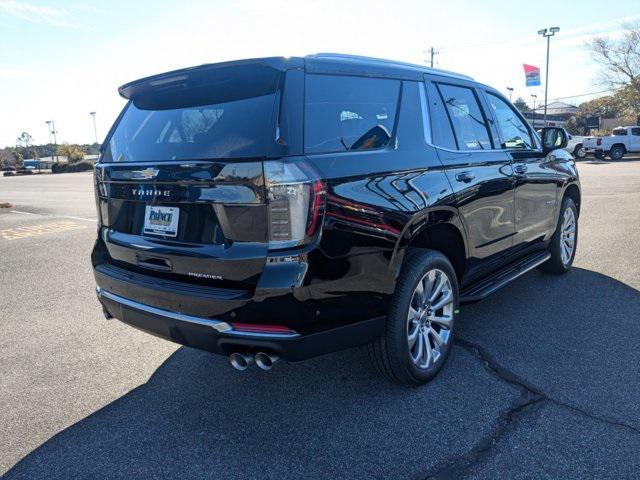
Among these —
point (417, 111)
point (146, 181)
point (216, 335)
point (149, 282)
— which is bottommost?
point (216, 335)

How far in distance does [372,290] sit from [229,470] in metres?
1.11

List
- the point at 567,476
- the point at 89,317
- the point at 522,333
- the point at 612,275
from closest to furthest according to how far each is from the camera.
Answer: the point at 567,476 → the point at 522,333 → the point at 89,317 → the point at 612,275

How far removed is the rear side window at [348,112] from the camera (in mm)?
2541

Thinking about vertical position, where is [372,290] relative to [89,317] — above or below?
above

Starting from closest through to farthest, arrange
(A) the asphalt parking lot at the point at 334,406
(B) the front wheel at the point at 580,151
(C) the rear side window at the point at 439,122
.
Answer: (A) the asphalt parking lot at the point at 334,406, (C) the rear side window at the point at 439,122, (B) the front wheel at the point at 580,151

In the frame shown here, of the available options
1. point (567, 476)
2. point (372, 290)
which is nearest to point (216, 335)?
point (372, 290)

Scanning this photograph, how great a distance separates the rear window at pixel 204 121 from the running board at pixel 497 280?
1.94 meters

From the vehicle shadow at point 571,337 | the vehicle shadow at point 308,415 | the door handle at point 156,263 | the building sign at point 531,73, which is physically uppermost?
the building sign at point 531,73

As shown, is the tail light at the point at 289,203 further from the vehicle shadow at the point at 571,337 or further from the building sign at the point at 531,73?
the building sign at the point at 531,73

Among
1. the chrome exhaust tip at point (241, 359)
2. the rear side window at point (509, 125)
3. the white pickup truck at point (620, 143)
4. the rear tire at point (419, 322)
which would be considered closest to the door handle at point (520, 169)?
the rear side window at point (509, 125)

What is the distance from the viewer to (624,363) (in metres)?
3.29

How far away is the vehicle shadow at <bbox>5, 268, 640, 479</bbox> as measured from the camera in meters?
2.44

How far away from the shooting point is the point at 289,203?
230cm

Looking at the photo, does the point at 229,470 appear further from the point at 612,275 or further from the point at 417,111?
the point at 612,275
